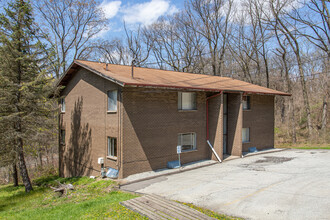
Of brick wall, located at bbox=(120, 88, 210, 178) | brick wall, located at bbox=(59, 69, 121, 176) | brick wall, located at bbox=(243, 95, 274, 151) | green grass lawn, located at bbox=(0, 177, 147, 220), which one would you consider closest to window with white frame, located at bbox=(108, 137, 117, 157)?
brick wall, located at bbox=(59, 69, 121, 176)

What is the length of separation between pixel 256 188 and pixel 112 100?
8323mm

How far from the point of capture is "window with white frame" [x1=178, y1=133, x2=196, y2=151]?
14.7 metres

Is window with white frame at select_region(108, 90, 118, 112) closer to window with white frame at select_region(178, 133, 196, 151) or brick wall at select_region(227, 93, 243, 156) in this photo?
window with white frame at select_region(178, 133, 196, 151)

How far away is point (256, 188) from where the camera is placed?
9.76 meters

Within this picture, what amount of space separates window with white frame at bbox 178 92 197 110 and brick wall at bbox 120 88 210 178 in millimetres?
379

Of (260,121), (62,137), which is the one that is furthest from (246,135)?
(62,137)

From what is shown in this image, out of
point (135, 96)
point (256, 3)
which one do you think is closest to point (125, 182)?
point (135, 96)

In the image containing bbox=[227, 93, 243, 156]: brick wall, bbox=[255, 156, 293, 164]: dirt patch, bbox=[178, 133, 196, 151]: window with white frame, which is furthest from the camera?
bbox=[227, 93, 243, 156]: brick wall

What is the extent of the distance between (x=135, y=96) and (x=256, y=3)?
86.6 ft

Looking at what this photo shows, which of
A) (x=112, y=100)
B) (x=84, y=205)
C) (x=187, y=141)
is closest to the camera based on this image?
(x=84, y=205)

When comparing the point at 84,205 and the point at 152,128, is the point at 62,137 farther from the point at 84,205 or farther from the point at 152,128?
the point at 84,205

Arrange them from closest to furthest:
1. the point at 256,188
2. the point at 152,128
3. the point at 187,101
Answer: the point at 256,188 → the point at 152,128 → the point at 187,101

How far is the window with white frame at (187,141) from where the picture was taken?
1475 centimetres

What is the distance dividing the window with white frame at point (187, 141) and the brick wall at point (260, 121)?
18.0 ft
